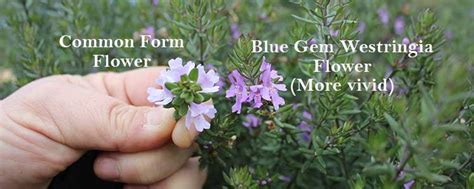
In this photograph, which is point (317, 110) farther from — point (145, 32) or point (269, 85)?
point (145, 32)

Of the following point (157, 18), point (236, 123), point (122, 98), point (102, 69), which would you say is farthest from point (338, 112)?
point (157, 18)

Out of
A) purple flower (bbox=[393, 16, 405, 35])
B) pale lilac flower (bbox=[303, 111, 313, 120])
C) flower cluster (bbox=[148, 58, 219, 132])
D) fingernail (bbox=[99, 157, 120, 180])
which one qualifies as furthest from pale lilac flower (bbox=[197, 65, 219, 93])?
purple flower (bbox=[393, 16, 405, 35])

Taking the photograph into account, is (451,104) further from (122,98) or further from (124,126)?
(122,98)

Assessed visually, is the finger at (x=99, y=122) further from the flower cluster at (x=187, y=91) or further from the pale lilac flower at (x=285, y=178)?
the pale lilac flower at (x=285, y=178)

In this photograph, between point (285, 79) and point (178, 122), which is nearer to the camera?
point (178, 122)

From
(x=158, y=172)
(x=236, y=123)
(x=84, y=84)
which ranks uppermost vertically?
(x=84, y=84)

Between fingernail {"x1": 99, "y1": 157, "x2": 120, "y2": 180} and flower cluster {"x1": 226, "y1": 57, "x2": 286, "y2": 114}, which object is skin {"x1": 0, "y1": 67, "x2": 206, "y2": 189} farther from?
flower cluster {"x1": 226, "y1": 57, "x2": 286, "y2": 114}
